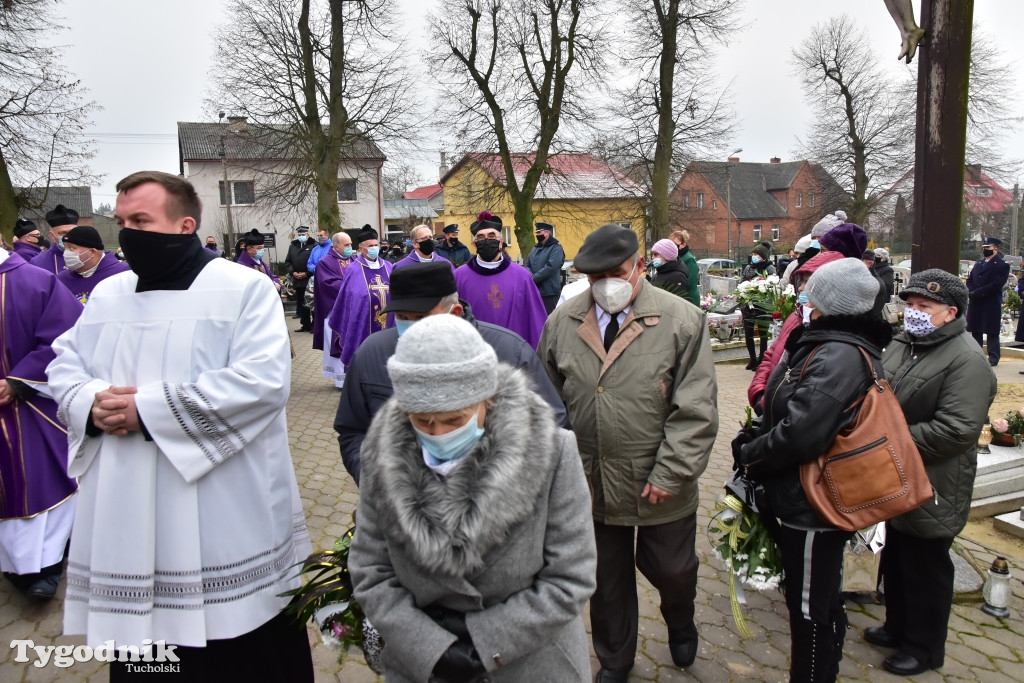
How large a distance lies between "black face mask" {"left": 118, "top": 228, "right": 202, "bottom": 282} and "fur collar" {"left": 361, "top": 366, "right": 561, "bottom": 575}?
46.2 inches

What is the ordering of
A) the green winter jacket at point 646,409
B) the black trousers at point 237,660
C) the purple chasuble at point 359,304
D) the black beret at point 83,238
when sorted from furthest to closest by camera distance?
the purple chasuble at point 359,304 < the black beret at point 83,238 < the green winter jacket at point 646,409 < the black trousers at point 237,660

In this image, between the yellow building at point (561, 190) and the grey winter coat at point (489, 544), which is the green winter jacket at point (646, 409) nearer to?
the grey winter coat at point (489, 544)

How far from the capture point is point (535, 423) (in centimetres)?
184

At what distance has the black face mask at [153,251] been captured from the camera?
243cm

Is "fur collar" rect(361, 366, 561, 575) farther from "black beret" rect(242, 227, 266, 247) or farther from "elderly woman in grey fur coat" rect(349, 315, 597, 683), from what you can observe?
"black beret" rect(242, 227, 266, 247)

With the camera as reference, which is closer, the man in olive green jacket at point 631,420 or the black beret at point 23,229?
the man in olive green jacket at point 631,420

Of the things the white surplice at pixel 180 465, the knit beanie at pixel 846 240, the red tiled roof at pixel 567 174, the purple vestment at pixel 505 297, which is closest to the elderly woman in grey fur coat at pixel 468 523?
the white surplice at pixel 180 465

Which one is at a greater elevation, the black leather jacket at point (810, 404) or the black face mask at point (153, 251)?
the black face mask at point (153, 251)

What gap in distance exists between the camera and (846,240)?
4.10 meters

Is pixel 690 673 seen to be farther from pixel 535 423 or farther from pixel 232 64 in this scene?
pixel 232 64

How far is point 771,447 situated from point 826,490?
0.26 meters

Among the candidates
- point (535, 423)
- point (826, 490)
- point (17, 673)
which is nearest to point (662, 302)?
point (826, 490)

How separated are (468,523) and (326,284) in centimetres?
760

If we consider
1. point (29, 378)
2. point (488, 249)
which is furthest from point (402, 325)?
point (488, 249)
